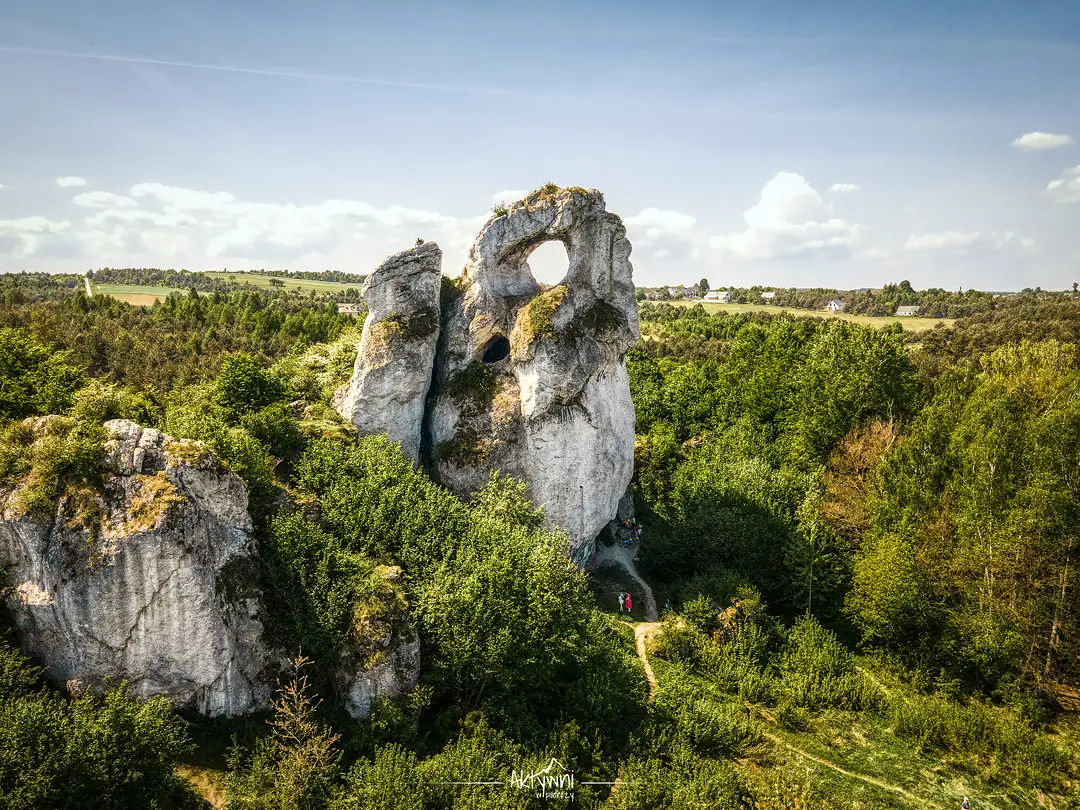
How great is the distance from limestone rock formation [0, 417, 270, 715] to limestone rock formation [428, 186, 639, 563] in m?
14.2

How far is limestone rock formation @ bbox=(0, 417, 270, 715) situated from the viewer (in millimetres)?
18812

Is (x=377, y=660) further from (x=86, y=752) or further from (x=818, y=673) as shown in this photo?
(x=818, y=673)


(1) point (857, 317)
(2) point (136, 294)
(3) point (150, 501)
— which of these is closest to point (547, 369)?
(3) point (150, 501)

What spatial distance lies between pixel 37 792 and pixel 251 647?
263 inches

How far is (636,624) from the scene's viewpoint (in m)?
32.5

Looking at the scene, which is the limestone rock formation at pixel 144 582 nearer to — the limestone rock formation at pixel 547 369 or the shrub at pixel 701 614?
the limestone rock formation at pixel 547 369

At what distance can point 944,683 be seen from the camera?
92.5 feet

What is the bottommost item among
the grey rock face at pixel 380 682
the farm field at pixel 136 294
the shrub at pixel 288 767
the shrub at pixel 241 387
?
the shrub at pixel 288 767

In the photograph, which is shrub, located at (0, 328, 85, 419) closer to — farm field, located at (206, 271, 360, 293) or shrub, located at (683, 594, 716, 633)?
shrub, located at (683, 594, 716, 633)

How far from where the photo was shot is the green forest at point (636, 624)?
18.2 m

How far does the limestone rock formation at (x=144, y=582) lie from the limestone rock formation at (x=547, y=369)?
14.2 meters

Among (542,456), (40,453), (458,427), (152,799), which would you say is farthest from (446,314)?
(152,799)

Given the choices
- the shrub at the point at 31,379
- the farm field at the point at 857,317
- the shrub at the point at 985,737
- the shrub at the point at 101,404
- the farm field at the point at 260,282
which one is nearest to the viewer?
the shrub at the point at 101,404

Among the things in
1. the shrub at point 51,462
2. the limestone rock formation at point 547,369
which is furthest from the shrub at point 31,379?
the limestone rock formation at point 547,369
